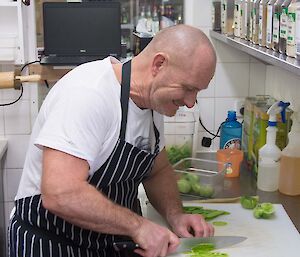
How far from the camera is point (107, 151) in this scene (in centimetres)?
127

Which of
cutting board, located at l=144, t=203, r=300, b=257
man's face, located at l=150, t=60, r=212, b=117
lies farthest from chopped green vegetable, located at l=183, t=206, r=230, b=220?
man's face, located at l=150, t=60, r=212, b=117

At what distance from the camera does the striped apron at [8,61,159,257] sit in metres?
1.31

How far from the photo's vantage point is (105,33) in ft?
7.72

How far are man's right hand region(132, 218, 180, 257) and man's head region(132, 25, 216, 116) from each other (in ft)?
0.95

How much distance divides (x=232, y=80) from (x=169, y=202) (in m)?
1.09

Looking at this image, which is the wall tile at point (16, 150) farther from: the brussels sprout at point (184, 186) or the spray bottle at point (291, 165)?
the spray bottle at point (291, 165)

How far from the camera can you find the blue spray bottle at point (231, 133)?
2.18m

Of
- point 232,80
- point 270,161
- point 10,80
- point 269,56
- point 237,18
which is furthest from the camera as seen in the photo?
point 232,80

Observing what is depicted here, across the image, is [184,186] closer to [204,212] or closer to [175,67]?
[204,212]

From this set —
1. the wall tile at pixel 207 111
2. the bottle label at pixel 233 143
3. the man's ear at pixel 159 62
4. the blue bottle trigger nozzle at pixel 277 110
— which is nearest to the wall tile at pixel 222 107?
the wall tile at pixel 207 111

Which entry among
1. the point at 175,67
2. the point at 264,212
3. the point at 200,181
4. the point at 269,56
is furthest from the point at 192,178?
the point at 175,67

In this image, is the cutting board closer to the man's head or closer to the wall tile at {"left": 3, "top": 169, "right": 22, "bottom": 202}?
the man's head

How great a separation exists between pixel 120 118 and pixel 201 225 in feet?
1.21

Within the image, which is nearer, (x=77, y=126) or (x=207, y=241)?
(x=77, y=126)
